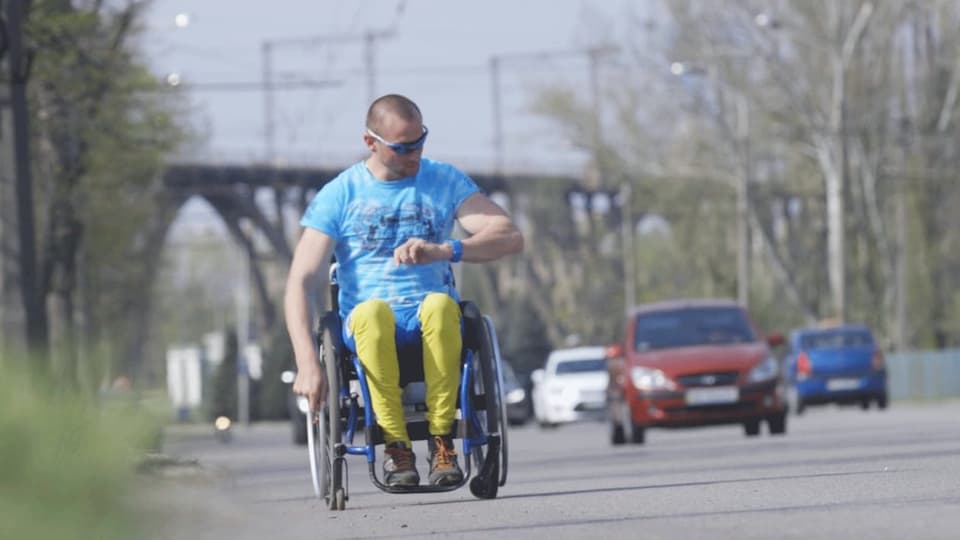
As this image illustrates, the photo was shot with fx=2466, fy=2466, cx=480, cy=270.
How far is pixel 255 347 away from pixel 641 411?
71973mm

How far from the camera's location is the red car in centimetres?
2164

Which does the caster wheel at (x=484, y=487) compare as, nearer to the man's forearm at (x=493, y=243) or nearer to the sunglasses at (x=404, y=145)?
the man's forearm at (x=493, y=243)

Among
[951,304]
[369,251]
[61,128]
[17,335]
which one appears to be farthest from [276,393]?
[369,251]

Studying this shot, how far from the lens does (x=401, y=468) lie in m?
9.51

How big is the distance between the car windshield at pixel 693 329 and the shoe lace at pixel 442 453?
13.0 m

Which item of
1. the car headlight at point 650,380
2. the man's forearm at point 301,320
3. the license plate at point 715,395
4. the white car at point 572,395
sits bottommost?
the white car at point 572,395

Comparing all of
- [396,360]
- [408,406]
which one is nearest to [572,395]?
[408,406]

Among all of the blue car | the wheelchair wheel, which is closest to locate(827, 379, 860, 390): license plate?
the blue car

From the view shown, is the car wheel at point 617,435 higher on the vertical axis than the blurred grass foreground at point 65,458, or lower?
lower

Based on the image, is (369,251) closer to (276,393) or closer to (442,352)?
(442,352)

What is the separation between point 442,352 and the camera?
31.0ft

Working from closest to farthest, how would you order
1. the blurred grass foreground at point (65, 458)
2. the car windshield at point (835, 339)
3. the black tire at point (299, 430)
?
1. the blurred grass foreground at point (65, 458)
2. the black tire at point (299, 430)
3. the car windshield at point (835, 339)

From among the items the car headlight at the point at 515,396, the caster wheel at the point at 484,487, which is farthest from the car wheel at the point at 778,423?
the car headlight at the point at 515,396

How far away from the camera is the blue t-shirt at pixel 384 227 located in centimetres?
966
